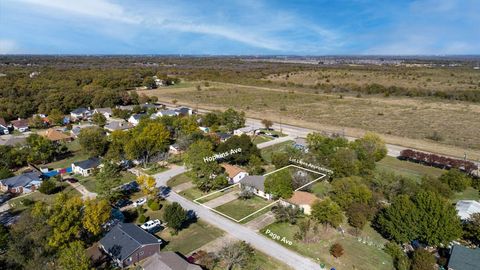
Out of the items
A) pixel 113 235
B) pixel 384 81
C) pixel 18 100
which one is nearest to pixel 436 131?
pixel 113 235

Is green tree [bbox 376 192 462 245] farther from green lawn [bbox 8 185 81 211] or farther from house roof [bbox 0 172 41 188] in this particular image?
house roof [bbox 0 172 41 188]

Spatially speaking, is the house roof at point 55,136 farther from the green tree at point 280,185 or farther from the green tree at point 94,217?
the green tree at point 280,185

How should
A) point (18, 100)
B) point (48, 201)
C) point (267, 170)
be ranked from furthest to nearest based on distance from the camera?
point (18, 100) → point (267, 170) → point (48, 201)

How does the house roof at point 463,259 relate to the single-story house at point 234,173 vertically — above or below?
above

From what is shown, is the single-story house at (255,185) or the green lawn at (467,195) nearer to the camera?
the green lawn at (467,195)

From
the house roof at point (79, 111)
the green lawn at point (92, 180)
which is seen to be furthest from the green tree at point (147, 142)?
the house roof at point (79, 111)

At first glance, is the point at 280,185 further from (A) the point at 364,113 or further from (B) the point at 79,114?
(B) the point at 79,114

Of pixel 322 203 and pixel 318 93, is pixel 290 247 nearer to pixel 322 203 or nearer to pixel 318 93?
pixel 322 203
